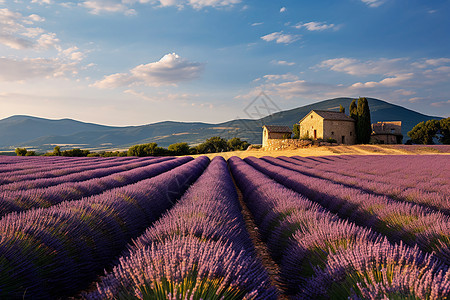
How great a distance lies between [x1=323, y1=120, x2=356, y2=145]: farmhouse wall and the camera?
36406mm

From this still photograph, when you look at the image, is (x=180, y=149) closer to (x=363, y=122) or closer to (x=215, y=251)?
(x=363, y=122)

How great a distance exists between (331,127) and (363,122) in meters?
4.42

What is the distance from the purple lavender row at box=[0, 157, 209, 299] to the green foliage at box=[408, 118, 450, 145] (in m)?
55.0

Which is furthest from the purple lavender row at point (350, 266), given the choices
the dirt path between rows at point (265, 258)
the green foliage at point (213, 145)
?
the green foliage at point (213, 145)

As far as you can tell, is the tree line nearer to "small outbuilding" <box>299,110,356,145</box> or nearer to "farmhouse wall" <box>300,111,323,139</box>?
"farmhouse wall" <box>300,111,323,139</box>

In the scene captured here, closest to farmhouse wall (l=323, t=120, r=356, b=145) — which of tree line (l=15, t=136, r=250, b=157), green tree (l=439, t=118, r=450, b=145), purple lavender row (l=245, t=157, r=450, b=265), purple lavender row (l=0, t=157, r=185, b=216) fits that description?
green tree (l=439, t=118, r=450, b=145)

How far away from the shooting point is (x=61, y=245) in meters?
2.33

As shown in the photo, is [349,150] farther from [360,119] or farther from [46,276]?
[46,276]

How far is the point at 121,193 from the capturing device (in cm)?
429

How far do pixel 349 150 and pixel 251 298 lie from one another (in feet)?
104

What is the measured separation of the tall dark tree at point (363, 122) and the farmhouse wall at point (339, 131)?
3.79 ft

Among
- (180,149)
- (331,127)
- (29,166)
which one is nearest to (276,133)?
(331,127)

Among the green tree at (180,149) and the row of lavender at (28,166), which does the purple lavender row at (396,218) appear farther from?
the green tree at (180,149)

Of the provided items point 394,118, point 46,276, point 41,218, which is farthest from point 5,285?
point 394,118
